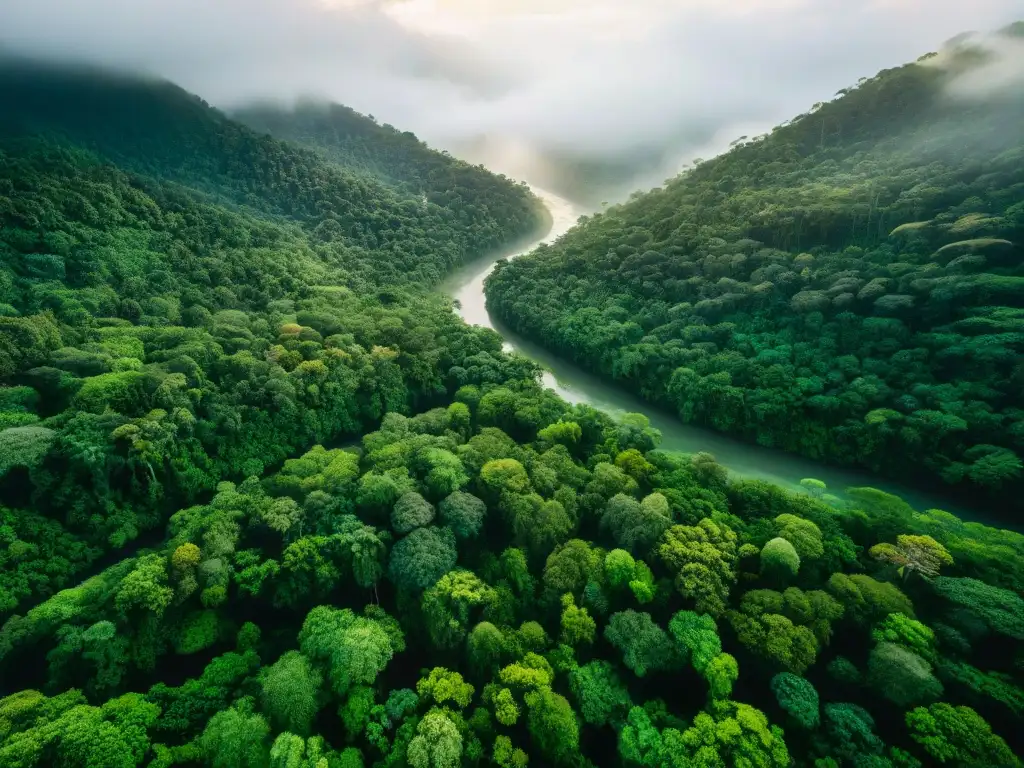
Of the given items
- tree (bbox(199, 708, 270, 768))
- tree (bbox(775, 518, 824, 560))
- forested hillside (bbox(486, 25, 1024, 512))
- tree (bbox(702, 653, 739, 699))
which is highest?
forested hillside (bbox(486, 25, 1024, 512))

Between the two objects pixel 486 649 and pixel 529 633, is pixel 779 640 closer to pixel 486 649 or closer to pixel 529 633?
pixel 529 633

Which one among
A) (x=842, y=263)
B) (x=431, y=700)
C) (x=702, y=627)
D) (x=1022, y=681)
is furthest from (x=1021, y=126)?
(x=431, y=700)

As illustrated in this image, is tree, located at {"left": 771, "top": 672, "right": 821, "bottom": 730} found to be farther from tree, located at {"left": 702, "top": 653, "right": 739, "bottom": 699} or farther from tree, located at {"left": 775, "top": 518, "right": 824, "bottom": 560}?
tree, located at {"left": 775, "top": 518, "right": 824, "bottom": 560}

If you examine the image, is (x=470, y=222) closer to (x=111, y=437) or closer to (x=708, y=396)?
(x=708, y=396)

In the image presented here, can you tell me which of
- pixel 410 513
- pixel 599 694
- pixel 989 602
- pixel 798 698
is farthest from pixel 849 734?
pixel 410 513

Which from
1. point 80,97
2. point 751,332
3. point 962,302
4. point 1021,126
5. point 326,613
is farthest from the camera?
point 80,97

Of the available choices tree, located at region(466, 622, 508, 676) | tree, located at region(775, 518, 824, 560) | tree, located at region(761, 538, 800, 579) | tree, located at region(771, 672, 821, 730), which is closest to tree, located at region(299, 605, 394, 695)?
tree, located at region(466, 622, 508, 676)

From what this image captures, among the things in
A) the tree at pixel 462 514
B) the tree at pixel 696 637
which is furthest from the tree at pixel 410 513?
the tree at pixel 696 637
